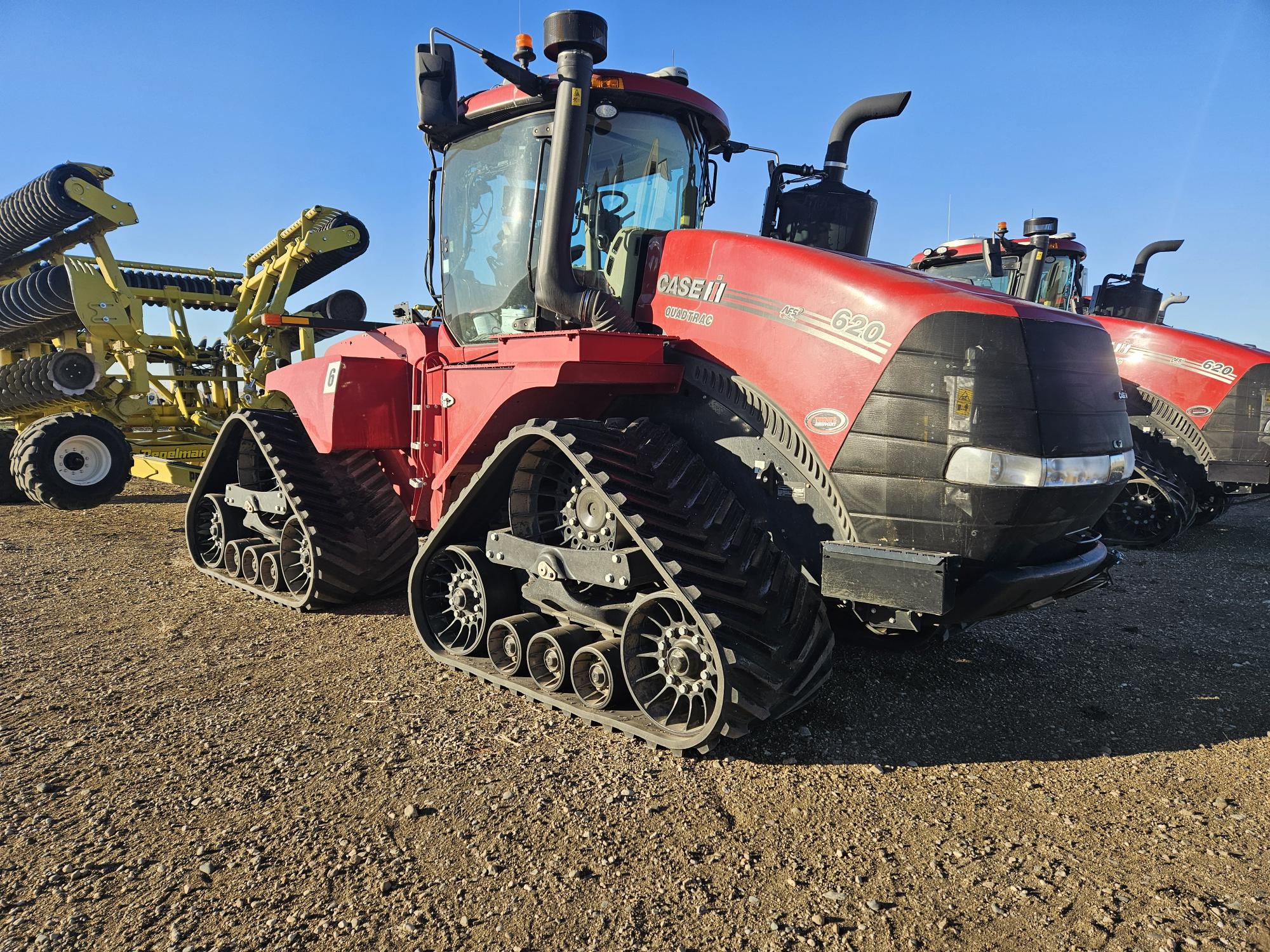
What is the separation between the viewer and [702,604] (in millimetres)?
2971

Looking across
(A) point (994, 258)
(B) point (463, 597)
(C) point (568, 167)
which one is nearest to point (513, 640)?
(B) point (463, 597)

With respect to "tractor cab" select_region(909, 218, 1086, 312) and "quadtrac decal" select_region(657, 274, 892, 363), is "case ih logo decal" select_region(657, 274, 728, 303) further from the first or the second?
"tractor cab" select_region(909, 218, 1086, 312)

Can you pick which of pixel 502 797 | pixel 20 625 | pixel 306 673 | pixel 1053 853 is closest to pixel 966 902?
pixel 1053 853

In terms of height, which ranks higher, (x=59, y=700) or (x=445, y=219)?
(x=445, y=219)

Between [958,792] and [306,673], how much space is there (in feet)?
9.78

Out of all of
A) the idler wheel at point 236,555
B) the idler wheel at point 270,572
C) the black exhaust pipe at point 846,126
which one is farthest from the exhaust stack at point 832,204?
the idler wheel at point 236,555

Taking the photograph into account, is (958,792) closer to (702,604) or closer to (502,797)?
(702,604)

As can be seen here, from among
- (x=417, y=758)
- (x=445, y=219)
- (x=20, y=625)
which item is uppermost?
(x=445, y=219)

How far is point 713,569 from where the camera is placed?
3.19 m

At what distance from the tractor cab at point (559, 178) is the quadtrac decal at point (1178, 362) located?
17.7 ft

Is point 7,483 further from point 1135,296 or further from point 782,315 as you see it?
point 1135,296

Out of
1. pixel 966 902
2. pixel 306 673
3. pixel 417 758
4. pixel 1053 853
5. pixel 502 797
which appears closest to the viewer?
pixel 966 902

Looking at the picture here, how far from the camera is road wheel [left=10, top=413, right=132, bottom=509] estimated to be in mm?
7762

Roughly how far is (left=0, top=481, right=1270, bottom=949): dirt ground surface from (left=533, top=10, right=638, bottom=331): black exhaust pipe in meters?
1.82
